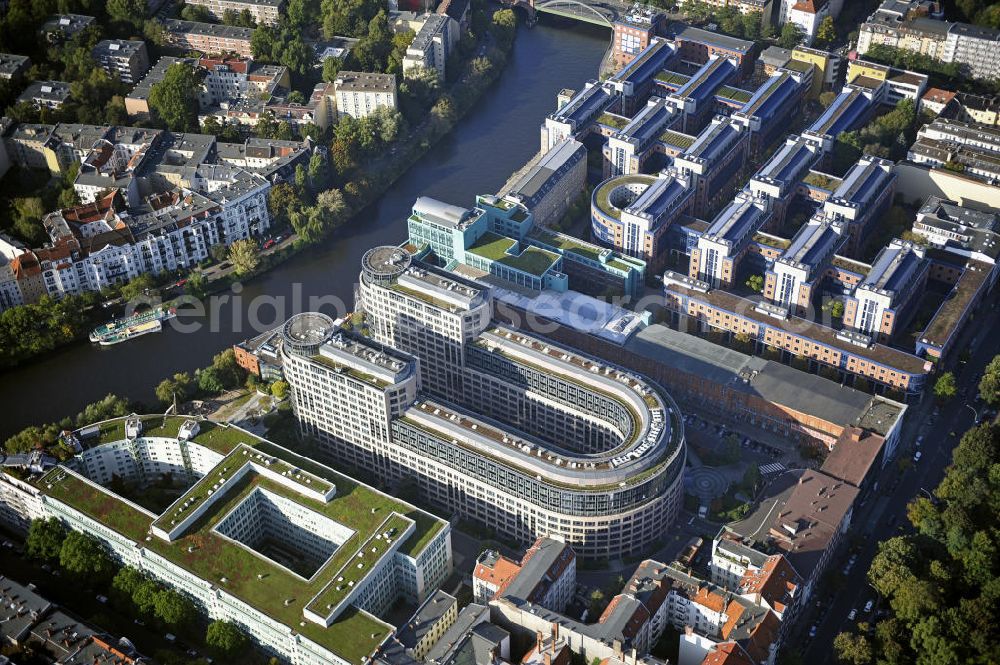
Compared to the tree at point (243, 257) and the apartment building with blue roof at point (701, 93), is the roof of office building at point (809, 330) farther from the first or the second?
the tree at point (243, 257)

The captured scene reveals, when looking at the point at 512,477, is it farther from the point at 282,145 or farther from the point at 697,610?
the point at 282,145

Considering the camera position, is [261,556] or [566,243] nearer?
[261,556]

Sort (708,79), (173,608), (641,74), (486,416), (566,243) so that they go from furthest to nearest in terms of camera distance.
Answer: (641,74) → (708,79) → (566,243) → (486,416) → (173,608)

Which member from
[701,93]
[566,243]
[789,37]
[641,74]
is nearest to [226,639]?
[566,243]

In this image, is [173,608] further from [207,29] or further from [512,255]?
[207,29]

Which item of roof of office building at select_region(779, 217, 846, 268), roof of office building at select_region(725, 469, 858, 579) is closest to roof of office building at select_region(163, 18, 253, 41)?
roof of office building at select_region(779, 217, 846, 268)

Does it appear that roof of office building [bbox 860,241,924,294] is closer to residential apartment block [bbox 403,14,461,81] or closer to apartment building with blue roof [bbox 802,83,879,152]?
apartment building with blue roof [bbox 802,83,879,152]

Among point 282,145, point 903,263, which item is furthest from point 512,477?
point 282,145
